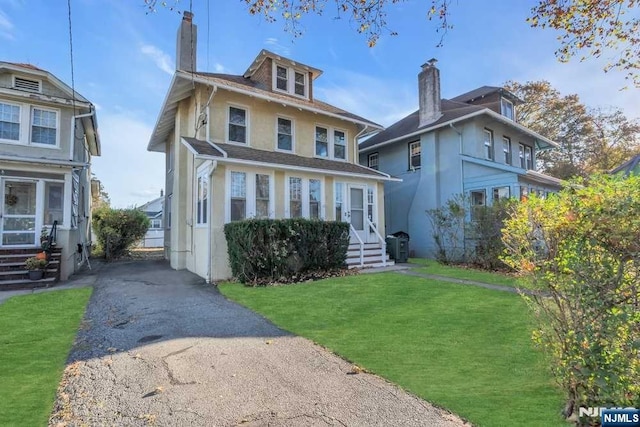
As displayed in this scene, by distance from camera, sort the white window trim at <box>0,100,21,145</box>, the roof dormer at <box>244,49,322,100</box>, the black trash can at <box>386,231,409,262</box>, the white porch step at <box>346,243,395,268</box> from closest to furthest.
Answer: the white window trim at <box>0,100,21,145</box> → the white porch step at <box>346,243,395,268</box> → the black trash can at <box>386,231,409,262</box> → the roof dormer at <box>244,49,322,100</box>

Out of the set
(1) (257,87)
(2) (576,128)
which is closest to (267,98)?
(1) (257,87)

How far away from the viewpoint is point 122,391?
361cm

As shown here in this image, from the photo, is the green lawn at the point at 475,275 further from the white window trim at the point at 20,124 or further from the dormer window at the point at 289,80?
the white window trim at the point at 20,124

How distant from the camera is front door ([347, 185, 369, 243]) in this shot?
46.9 feet

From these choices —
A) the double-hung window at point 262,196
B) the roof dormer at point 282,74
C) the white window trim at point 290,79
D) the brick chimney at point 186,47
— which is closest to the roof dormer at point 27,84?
the brick chimney at point 186,47

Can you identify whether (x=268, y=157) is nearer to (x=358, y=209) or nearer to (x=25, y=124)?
(x=358, y=209)

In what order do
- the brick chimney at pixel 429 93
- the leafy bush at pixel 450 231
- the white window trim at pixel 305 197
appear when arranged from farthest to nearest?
the brick chimney at pixel 429 93 → the leafy bush at pixel 450 231 → the white window trim at pixel 305 197

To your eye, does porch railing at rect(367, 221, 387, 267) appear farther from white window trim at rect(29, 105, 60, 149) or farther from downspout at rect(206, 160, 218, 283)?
white window trim at rect(29, 105, 60, 149)

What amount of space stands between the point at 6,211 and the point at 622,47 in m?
18.2

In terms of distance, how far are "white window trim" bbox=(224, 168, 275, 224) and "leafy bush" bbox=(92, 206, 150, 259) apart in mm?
8959

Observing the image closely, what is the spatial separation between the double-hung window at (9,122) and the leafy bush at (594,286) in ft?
50.0

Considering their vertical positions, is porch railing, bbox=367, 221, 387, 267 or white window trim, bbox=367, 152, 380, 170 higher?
white window trim, bbox=367, 152, 380, 170

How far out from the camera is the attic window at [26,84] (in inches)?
480

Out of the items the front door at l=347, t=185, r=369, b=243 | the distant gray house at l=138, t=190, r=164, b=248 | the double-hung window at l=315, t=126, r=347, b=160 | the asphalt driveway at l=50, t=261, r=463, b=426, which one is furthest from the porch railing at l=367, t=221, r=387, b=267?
the distant gray house at l=138, t=190, r=164, b=248
